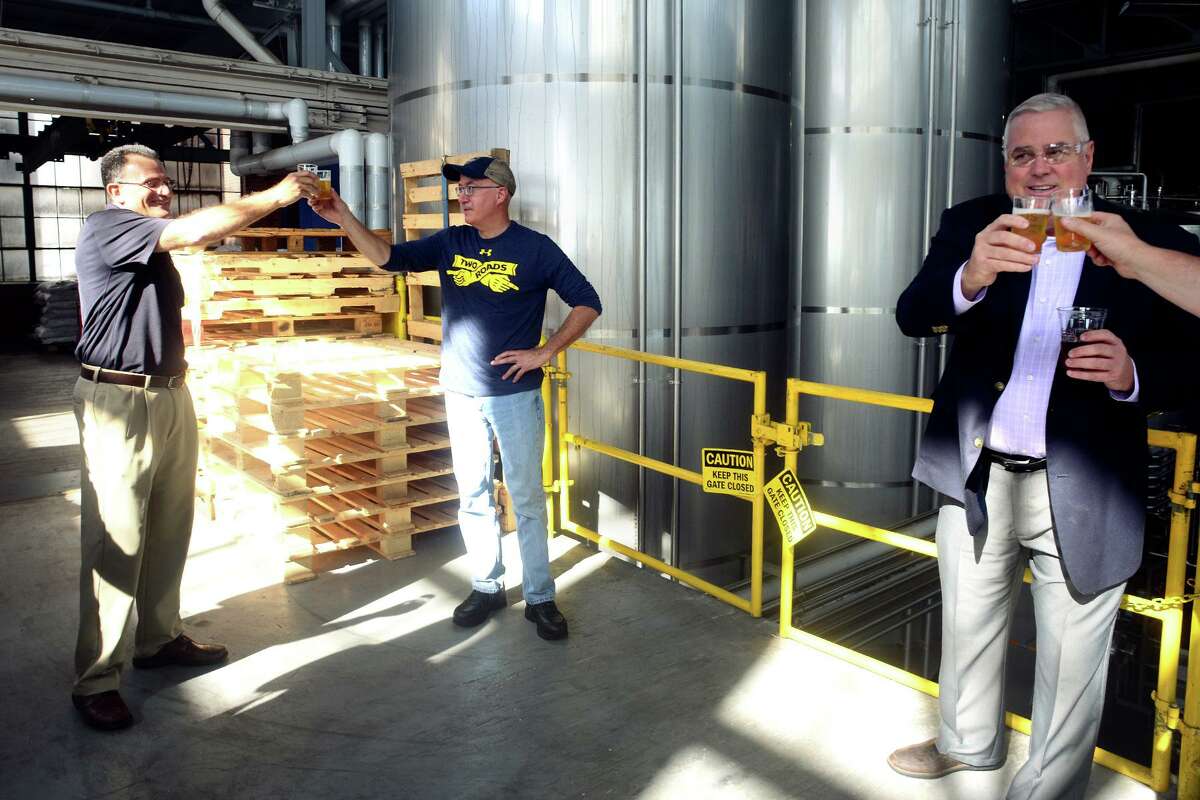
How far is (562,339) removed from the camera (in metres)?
4.75

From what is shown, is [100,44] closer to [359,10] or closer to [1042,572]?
[359,10]

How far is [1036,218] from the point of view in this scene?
2.45 metres

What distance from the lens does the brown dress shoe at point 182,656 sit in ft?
14.9

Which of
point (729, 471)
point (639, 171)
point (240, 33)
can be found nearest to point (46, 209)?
point (240, 33)

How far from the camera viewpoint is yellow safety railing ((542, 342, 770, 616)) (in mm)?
4930

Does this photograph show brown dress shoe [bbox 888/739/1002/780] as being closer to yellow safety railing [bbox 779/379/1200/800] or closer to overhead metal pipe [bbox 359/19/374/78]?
yellow safety railing [bbox 779/379/1200/800]

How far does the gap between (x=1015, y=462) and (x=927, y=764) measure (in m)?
1.27

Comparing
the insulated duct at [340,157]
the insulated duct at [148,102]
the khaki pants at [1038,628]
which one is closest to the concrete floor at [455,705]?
the khaki pants at [1038,628]

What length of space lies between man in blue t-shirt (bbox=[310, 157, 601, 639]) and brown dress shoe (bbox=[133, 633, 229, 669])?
1168 mm

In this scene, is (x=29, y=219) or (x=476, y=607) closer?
(x=476, y=607)

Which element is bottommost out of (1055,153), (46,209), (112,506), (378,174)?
(112,506)

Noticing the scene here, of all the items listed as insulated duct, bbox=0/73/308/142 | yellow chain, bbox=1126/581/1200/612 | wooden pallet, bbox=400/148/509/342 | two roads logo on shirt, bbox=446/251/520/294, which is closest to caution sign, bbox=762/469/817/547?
yellow chain, bbox=1126/581/1200/612

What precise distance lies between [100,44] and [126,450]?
33.6 feet

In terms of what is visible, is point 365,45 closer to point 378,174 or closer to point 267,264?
point 378,174
